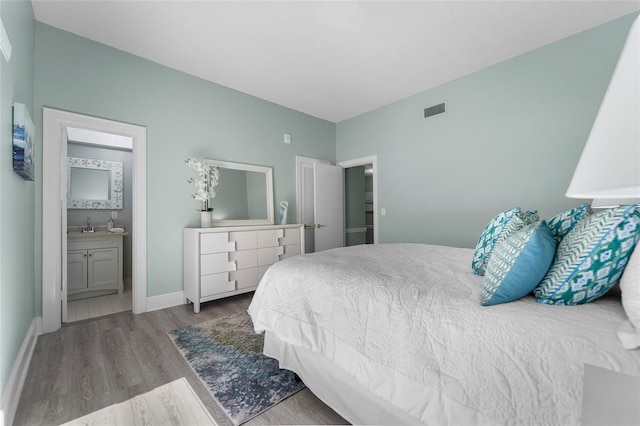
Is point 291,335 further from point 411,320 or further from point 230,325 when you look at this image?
point 230,325

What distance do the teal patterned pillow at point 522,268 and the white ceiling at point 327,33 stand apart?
208cm

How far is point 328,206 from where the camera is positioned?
456 cm

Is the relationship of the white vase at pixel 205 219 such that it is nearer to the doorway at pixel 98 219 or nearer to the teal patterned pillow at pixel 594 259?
the doorway at pixel 98 219

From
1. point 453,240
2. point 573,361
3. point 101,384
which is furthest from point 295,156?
point 573,361

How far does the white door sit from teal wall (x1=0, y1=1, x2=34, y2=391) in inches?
123

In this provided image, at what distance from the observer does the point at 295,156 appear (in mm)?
4254

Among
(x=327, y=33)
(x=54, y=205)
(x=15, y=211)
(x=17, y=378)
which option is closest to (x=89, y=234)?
(x=54, y=205)

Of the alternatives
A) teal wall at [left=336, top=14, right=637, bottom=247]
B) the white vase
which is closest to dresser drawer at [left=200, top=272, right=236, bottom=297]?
the white vase

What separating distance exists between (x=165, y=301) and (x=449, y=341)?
9.84ft

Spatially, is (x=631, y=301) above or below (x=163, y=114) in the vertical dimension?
below

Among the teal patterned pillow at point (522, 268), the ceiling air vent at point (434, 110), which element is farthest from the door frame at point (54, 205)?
the ceiling air vent at point (434, 110)

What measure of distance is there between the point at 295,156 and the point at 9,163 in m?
3.11

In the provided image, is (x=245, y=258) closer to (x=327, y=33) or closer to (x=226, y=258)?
(x=226, y=258)

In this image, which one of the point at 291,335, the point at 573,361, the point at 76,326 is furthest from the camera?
the point at 76,326
